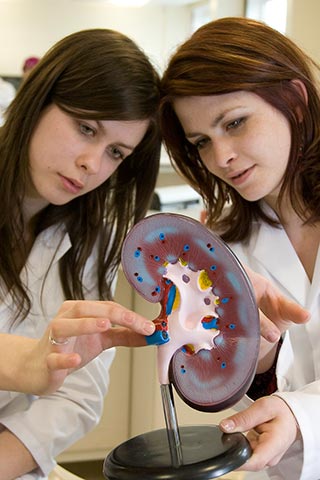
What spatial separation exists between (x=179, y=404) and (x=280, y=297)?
3.03ft

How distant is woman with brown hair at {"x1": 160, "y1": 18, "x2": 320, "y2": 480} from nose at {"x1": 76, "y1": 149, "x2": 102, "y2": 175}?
0.14 meters

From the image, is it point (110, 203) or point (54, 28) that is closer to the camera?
point (110, 203)

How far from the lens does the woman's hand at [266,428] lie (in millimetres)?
698

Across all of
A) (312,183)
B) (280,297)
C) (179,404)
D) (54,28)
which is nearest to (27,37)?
(54,28)

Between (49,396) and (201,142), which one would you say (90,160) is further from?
(49,396)

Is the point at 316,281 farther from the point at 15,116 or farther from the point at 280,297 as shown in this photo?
the point at 15,116

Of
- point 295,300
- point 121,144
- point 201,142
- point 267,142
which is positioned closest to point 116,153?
point 121,144

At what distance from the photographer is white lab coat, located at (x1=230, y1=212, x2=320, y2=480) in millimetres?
961

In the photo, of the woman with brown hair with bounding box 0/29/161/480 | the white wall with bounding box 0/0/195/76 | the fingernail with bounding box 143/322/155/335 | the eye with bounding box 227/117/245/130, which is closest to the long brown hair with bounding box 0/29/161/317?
the woman with brown hair with bounding box 0/29/161/480

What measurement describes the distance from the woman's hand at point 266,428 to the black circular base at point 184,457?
13 mm

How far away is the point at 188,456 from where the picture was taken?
27.2 inches

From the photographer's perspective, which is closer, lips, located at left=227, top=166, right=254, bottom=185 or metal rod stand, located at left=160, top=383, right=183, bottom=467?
metal rod stand, located at left=160, top=383, right=183, bottom=467

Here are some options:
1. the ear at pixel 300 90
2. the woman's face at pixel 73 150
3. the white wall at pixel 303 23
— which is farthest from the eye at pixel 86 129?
the white wall at pixel 303 23

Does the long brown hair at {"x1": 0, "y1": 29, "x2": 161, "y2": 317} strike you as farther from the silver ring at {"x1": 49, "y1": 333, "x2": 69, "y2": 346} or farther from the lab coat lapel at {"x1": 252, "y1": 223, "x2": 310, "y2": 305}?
the silver ring at {"x1": 49, "y1": 333, "x2": 69, "y2": 346}
